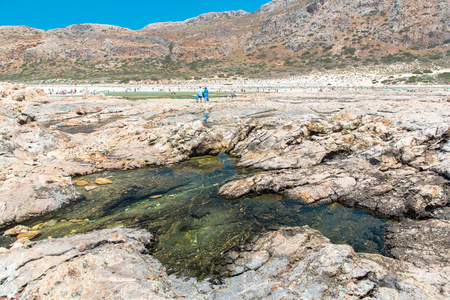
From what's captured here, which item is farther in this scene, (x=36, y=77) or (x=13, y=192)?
(x=36, y=77)

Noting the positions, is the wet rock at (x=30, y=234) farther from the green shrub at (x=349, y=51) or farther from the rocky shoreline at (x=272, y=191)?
the green shrub at (x=349, y=51)

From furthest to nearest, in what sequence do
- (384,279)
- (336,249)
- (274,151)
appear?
(274,151)
(336,249)
(384,279)

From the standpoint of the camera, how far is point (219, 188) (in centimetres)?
924

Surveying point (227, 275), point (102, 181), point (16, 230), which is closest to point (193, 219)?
point (227, 275)

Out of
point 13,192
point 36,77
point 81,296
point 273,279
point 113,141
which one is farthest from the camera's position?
point 36,77

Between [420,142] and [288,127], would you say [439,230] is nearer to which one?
[420,142]

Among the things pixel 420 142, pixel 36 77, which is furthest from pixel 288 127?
pixel 36 77

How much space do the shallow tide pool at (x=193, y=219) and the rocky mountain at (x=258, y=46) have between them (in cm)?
6890

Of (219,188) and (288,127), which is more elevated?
(288,127)

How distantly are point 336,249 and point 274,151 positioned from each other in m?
7.41

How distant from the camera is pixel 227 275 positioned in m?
4.93

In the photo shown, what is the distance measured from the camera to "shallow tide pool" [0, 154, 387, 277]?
19.6 feet

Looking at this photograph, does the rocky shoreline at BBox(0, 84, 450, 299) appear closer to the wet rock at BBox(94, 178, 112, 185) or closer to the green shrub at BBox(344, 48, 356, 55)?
the wet rock at BBox(94, 178, 112, 185)

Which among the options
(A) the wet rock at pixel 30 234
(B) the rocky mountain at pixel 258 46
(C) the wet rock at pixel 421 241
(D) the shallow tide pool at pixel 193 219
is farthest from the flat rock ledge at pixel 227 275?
(B) the rocky mountain at pixel 258 46
